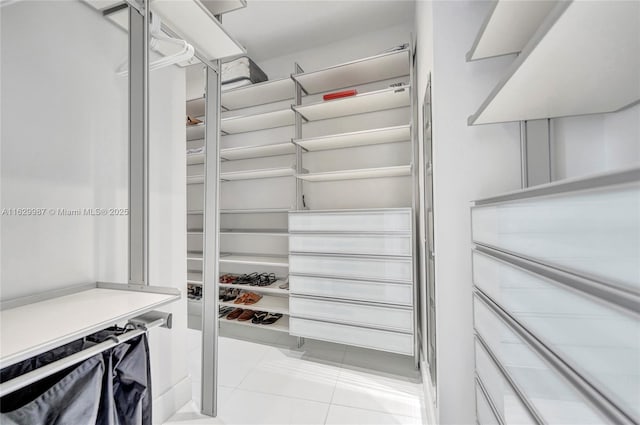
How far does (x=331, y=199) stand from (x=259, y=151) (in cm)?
81

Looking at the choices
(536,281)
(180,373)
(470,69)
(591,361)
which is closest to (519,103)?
(470,69)

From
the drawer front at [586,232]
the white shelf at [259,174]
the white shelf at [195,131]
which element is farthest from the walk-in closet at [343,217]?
the white shelf at [195,131]

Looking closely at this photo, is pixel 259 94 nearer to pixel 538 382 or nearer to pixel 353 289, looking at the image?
pixel 353 289

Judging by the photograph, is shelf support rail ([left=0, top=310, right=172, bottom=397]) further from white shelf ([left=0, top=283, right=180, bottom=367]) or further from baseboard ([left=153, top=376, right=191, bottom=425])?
baseboard ([left=153, top=376, right=191, bottom=425])

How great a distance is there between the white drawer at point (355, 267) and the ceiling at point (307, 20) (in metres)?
1.89

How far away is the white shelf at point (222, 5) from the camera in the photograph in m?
1.29

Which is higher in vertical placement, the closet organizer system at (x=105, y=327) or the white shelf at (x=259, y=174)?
the white shelf at (x=259, y=174)

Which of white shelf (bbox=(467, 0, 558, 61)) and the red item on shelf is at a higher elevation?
the red item on shelf

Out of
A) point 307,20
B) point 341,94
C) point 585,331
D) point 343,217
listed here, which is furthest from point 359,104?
point 585,331

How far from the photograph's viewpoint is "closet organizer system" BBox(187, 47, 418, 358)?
1784mm

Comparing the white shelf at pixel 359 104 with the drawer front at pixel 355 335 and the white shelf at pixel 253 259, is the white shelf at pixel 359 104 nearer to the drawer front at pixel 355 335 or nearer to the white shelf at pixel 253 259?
the white shelf at pixel 253 259

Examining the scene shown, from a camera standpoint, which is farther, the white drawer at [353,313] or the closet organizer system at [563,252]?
the white drawer at [353,313]

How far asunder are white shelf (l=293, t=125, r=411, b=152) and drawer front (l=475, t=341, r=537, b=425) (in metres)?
1.46

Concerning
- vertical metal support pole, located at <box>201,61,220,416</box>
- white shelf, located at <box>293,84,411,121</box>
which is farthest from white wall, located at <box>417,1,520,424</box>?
vertical metal support pole, located at <box>201,61,220,416</box>
